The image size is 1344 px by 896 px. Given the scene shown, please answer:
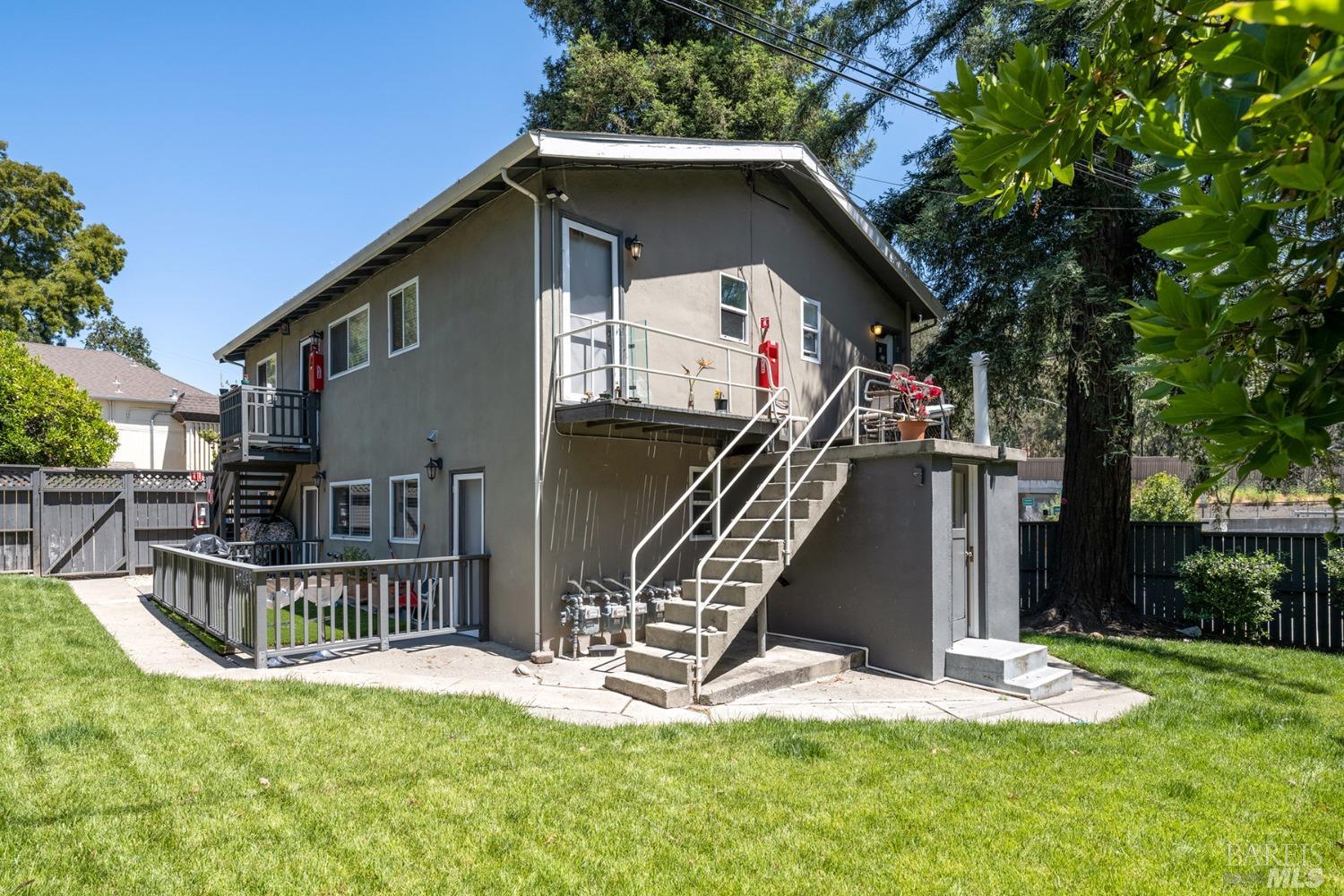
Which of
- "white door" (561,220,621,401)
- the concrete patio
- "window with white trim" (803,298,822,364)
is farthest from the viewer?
"window with white trim" (803,298,822,364)

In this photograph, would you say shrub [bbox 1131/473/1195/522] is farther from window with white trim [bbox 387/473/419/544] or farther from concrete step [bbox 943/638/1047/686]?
window with white trim [bbox 387/473/419/544]

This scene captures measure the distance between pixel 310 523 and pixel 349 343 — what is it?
12.3ft

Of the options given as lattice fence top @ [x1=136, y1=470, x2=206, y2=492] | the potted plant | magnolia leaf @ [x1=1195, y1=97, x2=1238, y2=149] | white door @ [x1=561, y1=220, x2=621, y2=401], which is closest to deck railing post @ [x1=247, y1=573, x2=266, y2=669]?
white door @ [x1=561, y1=220, x2=621, y2=401]

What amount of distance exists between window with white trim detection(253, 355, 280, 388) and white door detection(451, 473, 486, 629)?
8.11 meters

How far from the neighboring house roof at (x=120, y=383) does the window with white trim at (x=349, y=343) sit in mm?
13707

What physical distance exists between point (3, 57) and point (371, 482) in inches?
351

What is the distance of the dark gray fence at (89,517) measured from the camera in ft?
48.1

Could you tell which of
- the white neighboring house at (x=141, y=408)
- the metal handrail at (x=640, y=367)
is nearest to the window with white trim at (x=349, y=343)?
the metal handrail at (x=640, y=367)

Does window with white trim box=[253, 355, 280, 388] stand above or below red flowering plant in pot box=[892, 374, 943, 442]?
above

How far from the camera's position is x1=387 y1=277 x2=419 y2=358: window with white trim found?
11398 mm

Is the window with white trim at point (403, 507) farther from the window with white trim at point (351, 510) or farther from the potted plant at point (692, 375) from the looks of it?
the potted plant at point (692, 375)

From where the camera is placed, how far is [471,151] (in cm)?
1517

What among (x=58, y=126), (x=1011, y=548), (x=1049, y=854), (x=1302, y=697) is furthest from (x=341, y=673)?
(x=58, y=126)

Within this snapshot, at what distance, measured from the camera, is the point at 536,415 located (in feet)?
28.6
